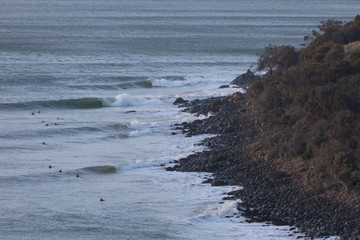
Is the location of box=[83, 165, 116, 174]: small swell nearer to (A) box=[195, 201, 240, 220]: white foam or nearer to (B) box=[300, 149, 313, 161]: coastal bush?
(A) box=[195, 201, 240, 220]: white foam

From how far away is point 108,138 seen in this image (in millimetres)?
36125

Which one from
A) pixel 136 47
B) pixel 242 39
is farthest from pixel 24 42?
pixel 242 39

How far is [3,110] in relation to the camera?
44000 millimetres

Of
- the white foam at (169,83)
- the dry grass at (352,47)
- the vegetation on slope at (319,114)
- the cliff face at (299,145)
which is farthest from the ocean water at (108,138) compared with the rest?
the dry grass at (352,47)

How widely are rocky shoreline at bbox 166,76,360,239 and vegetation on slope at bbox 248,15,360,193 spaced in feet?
2.34

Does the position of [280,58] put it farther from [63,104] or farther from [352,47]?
[63,104]

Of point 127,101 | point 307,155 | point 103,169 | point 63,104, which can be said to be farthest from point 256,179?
point 63,104

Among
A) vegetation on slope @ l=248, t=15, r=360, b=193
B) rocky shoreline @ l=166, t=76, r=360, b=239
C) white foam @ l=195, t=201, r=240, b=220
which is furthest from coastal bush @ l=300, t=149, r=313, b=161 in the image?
white foam @ l=195, t=201, r=240, b=220

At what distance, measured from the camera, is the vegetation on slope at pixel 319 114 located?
23.5 meters

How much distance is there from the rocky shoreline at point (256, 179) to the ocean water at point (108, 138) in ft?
2.45

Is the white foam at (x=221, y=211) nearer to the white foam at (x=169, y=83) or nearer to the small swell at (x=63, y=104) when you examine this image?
the small swell at (x=63, y=104)

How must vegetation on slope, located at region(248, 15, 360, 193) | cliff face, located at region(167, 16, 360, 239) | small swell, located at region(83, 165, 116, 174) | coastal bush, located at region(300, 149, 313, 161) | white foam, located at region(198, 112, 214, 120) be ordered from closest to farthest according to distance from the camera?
cliff face, located at region(167, 16, 360, 239), vegetation on slope, located at region(248, 15, 360, 193), coastal bush, located at region(300, 149, 313, 161), small swell, located at region(83, 165, 116, 174), white foam, located at region(198, 112, 214, 120)

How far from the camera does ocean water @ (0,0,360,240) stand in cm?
2298

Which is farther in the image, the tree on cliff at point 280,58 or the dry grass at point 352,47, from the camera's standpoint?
the tree on cliff at point 280,58
